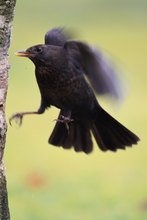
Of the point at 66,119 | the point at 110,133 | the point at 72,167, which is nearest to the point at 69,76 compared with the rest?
the point at 66,119

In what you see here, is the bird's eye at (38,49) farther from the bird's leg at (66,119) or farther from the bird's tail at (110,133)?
the bird's tail at (110,133)

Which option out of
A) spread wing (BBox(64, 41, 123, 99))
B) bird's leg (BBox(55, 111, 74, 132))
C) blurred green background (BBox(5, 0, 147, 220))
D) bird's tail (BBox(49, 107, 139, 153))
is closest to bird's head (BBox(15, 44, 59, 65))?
spread wing (BBox(64, 41, 123, 99))

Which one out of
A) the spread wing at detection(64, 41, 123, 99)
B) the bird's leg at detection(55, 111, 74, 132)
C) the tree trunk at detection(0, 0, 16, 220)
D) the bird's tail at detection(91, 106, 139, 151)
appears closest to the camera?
the tree trunk at detection(0, 0, 16, 220)

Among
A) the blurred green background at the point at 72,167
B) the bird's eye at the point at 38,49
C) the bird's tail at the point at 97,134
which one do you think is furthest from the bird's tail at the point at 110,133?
the bird's eye at the point at 38,49

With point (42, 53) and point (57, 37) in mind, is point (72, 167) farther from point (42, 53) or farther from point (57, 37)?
point (42, 53)

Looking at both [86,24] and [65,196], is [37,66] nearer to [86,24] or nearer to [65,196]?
[65,196]

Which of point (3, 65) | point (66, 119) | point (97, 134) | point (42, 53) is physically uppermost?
point (3, 65)

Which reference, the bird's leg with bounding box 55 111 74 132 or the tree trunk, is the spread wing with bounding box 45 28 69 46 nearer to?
the bird's leg with bounding box 55 111 74 132
